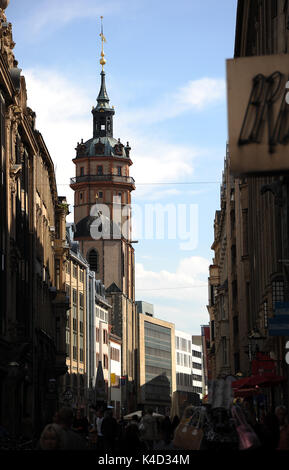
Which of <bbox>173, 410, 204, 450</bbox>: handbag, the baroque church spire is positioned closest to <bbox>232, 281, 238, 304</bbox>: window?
<bbox>173, 410, 204, 450</bbox>: handbag

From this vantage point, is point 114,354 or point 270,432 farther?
point 114,354

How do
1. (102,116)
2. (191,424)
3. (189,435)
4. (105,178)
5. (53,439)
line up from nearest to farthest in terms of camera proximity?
Answer: (53,439) → (189,435) → (191,424) → (105,178) → (102,116)

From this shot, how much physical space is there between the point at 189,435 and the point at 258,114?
672cm

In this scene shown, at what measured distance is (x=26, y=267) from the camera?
51500 mm

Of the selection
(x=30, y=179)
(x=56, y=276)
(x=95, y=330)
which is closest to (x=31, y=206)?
(x=30, y=179)

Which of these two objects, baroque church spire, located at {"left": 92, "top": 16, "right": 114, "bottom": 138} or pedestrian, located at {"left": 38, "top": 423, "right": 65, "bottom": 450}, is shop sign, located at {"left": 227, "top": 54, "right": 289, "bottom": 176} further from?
baroque church spire, located at {"left": 92, "top": 16, "right": 114, "bottom": 138}

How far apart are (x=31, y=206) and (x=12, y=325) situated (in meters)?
13.5

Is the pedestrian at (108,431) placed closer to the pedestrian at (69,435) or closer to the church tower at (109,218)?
the pedestrian at (69,435)

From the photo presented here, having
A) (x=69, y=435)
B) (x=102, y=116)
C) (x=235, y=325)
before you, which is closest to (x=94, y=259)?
(x=102, y=116)

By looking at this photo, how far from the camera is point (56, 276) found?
72625 mm

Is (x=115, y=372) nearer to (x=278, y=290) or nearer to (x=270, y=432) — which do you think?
(x=278, y=290)

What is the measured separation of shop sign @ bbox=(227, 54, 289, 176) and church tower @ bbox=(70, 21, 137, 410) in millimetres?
141282

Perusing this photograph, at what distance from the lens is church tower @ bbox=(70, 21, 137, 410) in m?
161

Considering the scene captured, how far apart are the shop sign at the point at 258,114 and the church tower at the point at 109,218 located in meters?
141
